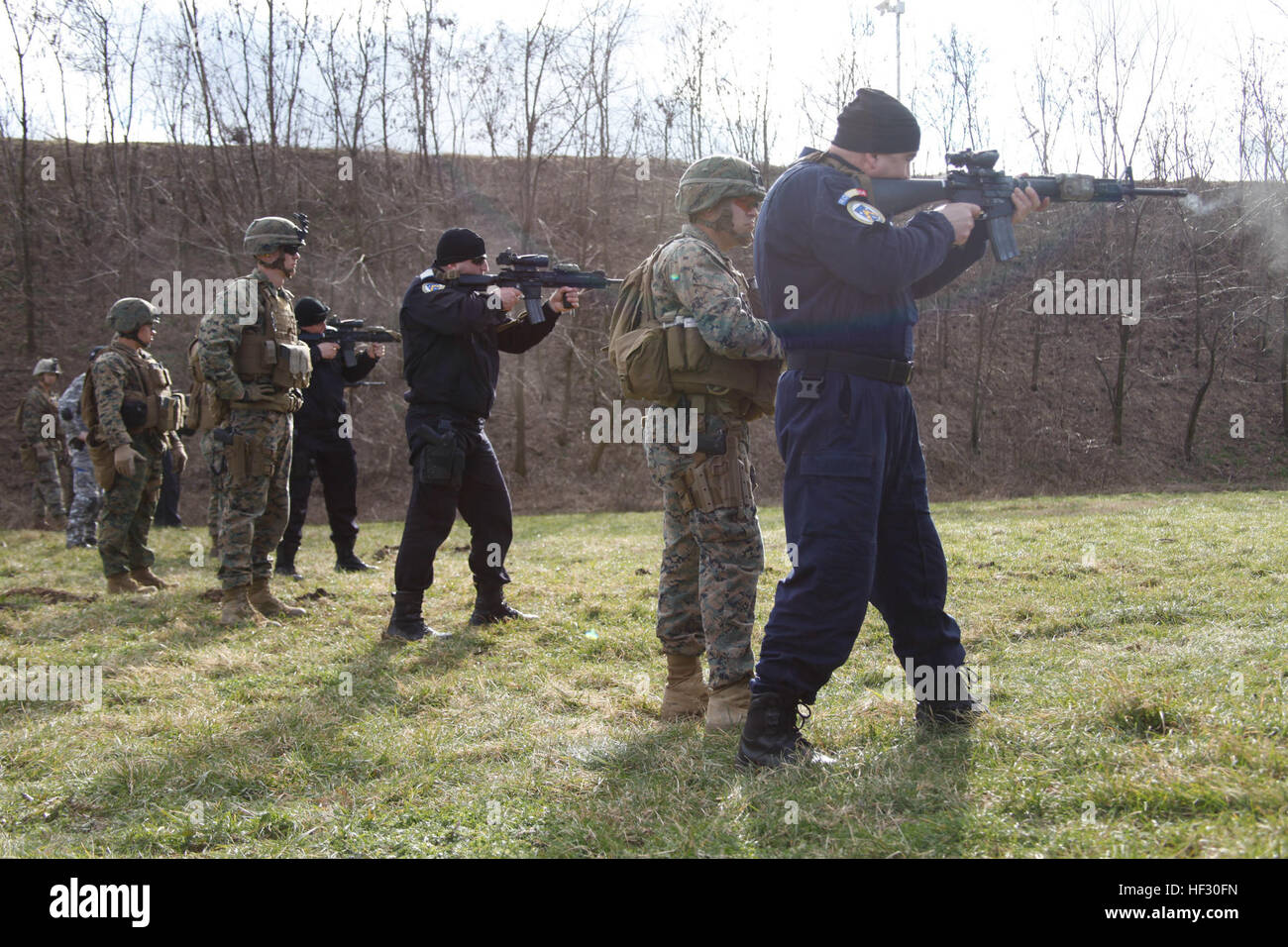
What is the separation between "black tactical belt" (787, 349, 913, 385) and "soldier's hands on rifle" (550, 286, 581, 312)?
117 inches

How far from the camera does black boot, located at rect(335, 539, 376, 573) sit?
30.9 ft

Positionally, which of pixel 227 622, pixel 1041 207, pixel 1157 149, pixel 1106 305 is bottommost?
pixel 227 622

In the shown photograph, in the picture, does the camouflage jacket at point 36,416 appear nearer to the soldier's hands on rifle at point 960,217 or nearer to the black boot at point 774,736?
the black boot at point 774,736

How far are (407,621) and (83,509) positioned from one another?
8538 mm

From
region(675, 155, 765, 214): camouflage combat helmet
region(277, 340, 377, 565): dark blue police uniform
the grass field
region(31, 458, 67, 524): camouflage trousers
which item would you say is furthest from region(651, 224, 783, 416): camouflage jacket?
region(31, 458, 67, 524): camouflage trousers

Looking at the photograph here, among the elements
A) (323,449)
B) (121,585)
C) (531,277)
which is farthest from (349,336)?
(531,277)

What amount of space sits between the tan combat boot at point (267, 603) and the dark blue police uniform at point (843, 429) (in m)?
4.76

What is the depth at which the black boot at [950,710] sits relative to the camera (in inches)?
138

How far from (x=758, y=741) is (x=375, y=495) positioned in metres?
18.0

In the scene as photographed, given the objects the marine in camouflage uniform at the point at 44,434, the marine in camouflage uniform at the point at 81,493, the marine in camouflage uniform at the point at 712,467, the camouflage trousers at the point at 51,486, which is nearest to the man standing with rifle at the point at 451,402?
the marine in camouflage uniform at the point at 712,467
